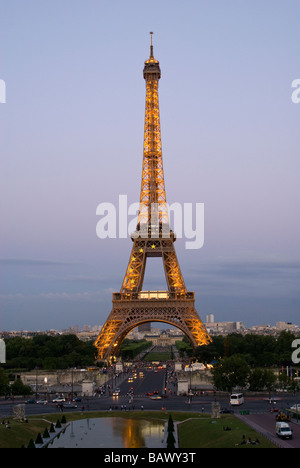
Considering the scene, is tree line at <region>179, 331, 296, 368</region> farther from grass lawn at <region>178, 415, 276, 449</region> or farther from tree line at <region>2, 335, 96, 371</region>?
grass lawn at <region>178, 415, 276, 449</region>

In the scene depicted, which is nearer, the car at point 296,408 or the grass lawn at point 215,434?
the grass lawn at point 215,434

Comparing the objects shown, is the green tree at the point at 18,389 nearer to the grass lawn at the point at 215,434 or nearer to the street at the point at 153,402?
the street at the point at 153,402

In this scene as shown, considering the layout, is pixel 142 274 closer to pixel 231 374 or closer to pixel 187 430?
pixel 231 374

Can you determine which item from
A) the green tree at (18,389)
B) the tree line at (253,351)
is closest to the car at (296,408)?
the tree line at (253,351)

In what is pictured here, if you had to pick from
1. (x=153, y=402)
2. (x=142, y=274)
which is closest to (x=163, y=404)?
(x=153, y=402)

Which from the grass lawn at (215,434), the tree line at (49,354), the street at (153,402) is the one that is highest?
the tree line at (49,354)

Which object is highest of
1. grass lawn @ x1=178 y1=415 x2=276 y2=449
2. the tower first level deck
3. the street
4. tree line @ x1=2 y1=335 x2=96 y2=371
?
the tower first level deck

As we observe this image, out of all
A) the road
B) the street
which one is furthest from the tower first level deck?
the road
